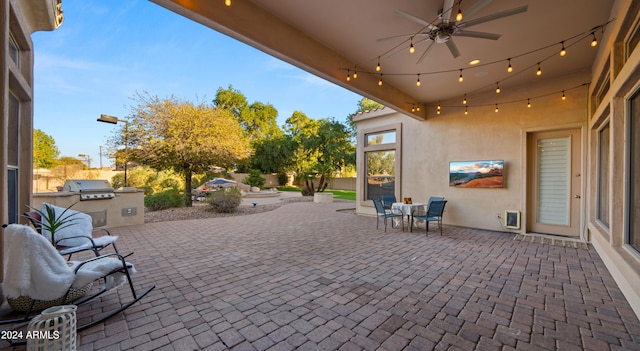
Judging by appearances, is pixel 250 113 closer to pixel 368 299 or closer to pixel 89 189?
pixel 89 189

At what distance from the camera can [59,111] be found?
15.9 metres

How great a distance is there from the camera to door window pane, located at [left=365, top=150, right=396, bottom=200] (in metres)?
8.31

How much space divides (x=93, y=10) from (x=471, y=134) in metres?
11.8

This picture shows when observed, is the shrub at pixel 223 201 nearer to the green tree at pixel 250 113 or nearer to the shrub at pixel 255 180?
the shrub at pixel 255 180

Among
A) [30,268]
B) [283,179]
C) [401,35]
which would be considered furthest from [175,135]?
[283,179]

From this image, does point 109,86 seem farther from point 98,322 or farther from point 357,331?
point 357,331

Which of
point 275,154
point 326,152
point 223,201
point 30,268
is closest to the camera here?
point 30,268

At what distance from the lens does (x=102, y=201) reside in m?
6.04

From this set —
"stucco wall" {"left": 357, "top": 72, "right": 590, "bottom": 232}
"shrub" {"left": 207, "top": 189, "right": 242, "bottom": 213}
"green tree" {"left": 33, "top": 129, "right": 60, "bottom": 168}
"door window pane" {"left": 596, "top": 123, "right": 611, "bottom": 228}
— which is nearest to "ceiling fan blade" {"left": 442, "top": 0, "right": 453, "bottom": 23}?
"door window pane" {"left": 596, "top": 123, "right": 611, "bottom": 228}

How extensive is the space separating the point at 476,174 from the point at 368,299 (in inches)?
212

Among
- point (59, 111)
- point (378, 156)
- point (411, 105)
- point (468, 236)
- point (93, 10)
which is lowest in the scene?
point (468, 236)

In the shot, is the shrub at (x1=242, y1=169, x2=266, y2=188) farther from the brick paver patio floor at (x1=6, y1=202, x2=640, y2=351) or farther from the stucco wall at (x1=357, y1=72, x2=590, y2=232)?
the brick paver patio floor at (x1=6, y1=202, x2=640, y2=351)

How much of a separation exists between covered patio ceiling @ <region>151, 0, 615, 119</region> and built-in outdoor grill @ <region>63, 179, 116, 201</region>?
5.40 m

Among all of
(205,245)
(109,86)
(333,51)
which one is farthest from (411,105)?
(109,86)
